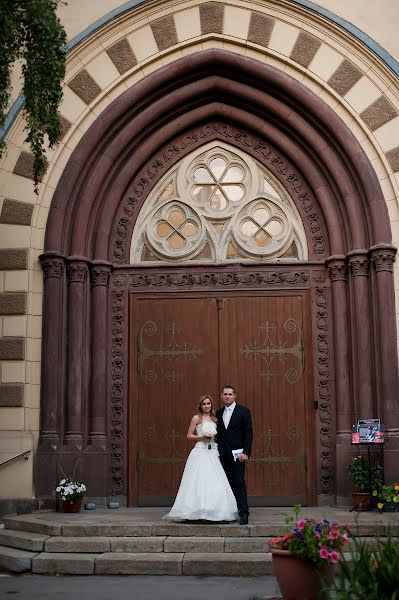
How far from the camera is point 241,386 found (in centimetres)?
1268

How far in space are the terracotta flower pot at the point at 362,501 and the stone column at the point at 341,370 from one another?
493mm

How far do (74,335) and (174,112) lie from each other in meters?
4.09

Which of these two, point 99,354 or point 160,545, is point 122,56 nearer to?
point 99,354

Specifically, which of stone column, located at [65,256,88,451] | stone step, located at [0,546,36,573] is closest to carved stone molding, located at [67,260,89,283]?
stone column, located at [65,256,88,451]

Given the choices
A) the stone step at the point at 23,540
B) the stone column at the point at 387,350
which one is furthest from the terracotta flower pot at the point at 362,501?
the stone step at the point at 23,540

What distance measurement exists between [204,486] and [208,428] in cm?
Result: 79

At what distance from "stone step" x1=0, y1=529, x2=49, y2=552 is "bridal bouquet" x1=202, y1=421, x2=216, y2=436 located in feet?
7.77

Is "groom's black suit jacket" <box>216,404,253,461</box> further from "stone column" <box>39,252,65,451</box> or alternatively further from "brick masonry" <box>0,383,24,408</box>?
"brick masonry" <box>0,383,24,408</box>

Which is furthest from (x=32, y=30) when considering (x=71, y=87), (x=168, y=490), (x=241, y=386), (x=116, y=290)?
(x=168, y=490)

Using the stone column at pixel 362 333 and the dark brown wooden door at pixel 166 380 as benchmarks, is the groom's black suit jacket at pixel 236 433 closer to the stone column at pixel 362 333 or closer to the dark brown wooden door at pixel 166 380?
the dark brown wooden door at pixel 166 380

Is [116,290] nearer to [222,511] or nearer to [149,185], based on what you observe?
[149,185]

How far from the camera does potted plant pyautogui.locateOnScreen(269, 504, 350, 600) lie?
6453mm

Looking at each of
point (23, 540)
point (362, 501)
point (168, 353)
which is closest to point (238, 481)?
point (362, 501)

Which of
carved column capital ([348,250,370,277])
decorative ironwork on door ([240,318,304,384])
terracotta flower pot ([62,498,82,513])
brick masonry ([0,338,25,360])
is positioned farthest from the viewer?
decorative ironwork on door ([240,318,304,384])
